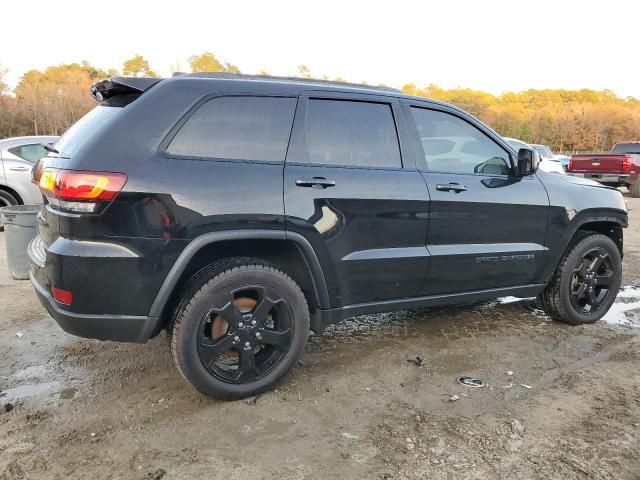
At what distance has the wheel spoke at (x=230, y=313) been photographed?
2.79 metres

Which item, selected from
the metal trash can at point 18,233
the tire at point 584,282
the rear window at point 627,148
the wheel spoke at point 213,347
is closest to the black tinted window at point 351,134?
the wheel spoke at point 213,347

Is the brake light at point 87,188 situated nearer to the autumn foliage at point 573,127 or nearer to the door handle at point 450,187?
the door handle at point 450,187

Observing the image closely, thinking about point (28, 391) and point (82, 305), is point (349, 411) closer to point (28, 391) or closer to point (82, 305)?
point (82, 305)

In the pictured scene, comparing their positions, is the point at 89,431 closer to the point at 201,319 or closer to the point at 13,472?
the point at 13,472

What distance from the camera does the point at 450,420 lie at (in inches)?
109

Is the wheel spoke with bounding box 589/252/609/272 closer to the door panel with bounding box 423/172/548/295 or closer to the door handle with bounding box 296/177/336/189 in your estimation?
the door panel with bounding box 423/172/548/295

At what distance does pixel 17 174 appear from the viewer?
7.77m

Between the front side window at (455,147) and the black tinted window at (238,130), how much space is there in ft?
3.44

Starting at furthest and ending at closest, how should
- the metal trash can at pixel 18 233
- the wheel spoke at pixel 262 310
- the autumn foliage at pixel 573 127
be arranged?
the autumn foliage at pixel 573 127 → the metal trash can at pixel 18 233 → the wheel spoke at pixel 262 310

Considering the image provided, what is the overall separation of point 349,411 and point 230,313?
88 cm

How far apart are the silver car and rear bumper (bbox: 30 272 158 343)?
5.96 metres

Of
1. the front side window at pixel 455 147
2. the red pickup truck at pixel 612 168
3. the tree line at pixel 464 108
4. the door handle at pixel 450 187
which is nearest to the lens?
the door handle at pixel 450 187

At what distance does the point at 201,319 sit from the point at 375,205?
126cm

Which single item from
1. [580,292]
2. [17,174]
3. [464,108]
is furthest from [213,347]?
[464,108]
